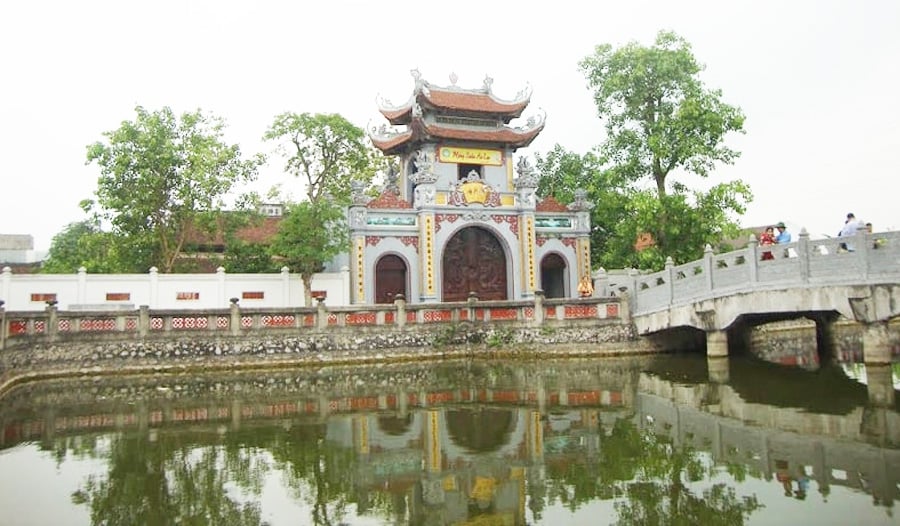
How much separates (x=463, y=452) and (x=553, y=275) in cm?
1955

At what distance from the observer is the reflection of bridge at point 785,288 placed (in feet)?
46.0

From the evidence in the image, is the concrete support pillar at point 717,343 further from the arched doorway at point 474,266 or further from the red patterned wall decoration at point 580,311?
the arched doorway at point 474,266

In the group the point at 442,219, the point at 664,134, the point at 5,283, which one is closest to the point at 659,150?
the point at 664,134

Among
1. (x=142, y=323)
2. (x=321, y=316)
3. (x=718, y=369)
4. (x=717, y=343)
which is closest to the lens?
(x=718, y=369)

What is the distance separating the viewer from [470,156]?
26.6m

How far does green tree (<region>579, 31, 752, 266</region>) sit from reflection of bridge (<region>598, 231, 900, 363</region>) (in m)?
3.95

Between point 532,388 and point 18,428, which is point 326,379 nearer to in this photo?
point 532,388

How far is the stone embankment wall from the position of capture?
55.7 feet

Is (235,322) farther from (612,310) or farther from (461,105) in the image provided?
(461,105)

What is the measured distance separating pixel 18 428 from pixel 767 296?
14.7 m

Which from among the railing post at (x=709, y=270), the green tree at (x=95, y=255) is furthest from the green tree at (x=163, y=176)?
the railing post at (x=709, y=270)

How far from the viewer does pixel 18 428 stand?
10828mm

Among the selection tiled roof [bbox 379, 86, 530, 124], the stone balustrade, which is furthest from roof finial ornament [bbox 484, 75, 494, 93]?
the stone balustrade

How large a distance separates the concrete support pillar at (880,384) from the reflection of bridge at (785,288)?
11.1 inches
